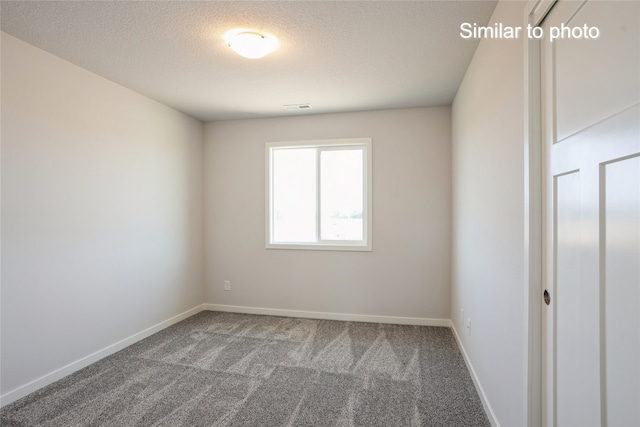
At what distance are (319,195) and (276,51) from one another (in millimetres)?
1913

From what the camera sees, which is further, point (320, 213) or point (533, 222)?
point (320, 213)

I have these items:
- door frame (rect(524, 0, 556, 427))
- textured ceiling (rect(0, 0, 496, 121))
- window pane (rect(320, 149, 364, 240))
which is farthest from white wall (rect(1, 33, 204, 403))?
door frame (rect(524, 0, 556, 427))

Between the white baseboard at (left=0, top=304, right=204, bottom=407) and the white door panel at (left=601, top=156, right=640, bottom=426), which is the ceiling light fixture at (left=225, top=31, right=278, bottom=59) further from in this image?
the white baseboard at (left=0, top=304, right=204, bottom=407)

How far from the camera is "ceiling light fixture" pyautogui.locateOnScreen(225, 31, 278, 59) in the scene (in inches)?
80.3

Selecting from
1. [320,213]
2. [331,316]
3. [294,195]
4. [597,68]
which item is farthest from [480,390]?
[294,195]

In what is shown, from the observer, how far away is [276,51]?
7.61 feet

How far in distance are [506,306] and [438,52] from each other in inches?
73.2

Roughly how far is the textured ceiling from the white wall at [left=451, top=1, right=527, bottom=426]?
39 centimetres

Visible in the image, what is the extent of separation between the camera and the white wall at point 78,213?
2141 mm

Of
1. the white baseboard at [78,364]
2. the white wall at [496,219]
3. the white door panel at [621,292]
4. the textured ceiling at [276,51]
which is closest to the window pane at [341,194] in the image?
the textured ceiling at [276,51]

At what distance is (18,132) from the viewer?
7.06 feet

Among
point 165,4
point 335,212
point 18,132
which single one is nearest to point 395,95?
point 335,212

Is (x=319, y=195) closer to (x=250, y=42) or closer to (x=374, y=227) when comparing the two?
(x=374, y=227)

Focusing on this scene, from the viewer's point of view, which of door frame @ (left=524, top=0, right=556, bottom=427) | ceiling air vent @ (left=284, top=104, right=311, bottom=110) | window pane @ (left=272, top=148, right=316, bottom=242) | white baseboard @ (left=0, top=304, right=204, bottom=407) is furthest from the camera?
window pane @ (left=272, top=148, right=316, bottom=242)
